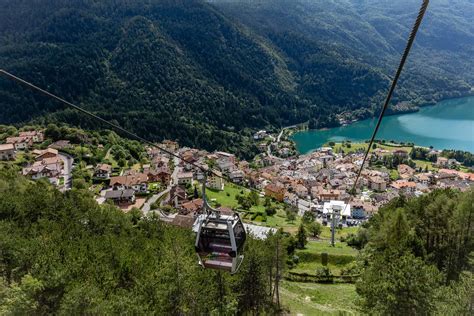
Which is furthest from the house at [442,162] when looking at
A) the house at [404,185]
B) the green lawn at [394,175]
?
the house at [404,185]

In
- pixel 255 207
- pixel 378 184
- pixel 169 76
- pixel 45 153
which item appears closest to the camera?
pixel 255 207

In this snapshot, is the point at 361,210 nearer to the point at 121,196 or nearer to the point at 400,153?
the point at 121,196

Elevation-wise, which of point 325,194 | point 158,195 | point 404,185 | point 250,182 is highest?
point 158,195

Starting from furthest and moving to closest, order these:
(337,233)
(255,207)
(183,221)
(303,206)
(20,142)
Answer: (303,206), (20,142), (255,207), (337,233), (183,221)

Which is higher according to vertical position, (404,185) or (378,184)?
(404,185)

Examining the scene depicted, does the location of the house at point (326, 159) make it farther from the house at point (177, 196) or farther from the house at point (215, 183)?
the house at point (177, 196)

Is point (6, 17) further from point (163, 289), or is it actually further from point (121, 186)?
point (163, 289)

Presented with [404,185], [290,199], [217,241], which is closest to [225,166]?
[290,199]
